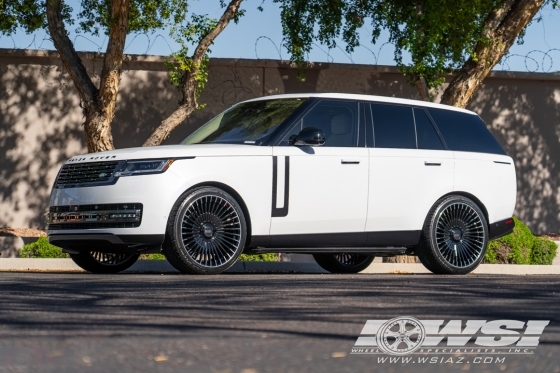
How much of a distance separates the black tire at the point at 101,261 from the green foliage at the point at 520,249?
5.57 m

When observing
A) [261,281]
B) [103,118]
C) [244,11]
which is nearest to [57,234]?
[261,281]

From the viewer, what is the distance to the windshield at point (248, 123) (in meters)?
10.9

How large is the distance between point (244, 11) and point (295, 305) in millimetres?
11275

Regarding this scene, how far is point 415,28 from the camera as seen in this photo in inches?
664

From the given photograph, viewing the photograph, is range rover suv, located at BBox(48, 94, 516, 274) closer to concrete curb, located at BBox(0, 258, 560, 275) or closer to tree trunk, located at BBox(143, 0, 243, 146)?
concrete curb, located at BBox(0, 258, 560, 275)

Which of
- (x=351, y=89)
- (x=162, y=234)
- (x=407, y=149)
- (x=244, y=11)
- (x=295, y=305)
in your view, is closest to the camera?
(x=295, y=305)

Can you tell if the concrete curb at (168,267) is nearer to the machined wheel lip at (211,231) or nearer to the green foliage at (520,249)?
the green foliage at (520,249)

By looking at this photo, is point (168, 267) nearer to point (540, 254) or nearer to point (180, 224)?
point (180, 224)

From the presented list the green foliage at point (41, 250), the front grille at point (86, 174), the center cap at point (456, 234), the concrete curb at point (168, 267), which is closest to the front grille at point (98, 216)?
the front grille at point (86, 174)

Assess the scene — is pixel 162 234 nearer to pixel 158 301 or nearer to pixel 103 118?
pixel 158 301

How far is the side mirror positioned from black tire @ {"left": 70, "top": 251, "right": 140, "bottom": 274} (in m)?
2.33

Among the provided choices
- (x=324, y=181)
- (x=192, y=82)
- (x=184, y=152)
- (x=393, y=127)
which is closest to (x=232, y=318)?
(x=184, y=152)

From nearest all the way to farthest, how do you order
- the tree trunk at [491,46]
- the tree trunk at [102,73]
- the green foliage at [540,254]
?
the green foliage at [540,254]
the tree trunk at [102,73]
the tree trunk at [491,46]

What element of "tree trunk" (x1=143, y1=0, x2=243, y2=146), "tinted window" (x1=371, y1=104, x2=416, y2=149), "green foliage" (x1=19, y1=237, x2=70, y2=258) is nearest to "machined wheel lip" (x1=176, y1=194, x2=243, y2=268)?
"tinted window" (x1=371, y1=104, x2=416, y2=149)
